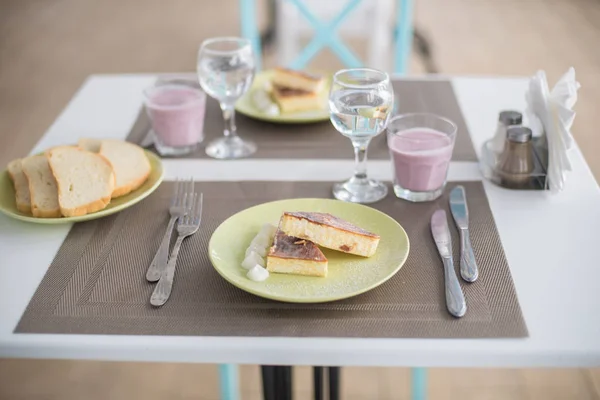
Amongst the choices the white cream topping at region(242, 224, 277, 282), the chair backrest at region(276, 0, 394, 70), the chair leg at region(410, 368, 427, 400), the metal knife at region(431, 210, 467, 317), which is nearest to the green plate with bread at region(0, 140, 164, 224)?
the white cream topping at region(242, 224, 277, 282)

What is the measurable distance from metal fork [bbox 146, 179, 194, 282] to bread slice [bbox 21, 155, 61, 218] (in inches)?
6.7

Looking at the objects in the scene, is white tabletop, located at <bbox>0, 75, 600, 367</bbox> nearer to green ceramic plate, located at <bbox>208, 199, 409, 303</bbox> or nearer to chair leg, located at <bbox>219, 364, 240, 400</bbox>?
green ceramic plate, located at <bbox>208, 199, 409, 303</bbox>

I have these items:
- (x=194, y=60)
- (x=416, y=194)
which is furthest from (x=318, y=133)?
(x=194, y=60)

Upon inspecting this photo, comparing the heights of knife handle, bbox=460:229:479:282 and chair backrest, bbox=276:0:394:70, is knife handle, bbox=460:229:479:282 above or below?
above

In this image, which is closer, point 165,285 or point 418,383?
point 165,285

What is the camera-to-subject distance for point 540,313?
921 mm

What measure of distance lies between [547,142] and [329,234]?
450 mm

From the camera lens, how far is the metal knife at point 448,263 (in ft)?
Result: 3.03

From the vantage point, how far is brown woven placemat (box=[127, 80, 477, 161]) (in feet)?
4.46

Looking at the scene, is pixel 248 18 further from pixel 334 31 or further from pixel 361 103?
pixel 361 103

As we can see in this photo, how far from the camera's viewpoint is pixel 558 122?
1.19 meters

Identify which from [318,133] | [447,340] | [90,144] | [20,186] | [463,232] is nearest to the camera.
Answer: [447,340]

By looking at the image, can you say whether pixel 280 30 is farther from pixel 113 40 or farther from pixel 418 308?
pixel 418 308

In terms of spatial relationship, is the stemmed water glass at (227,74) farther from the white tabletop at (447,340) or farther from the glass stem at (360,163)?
the glass stem at (360,163)
